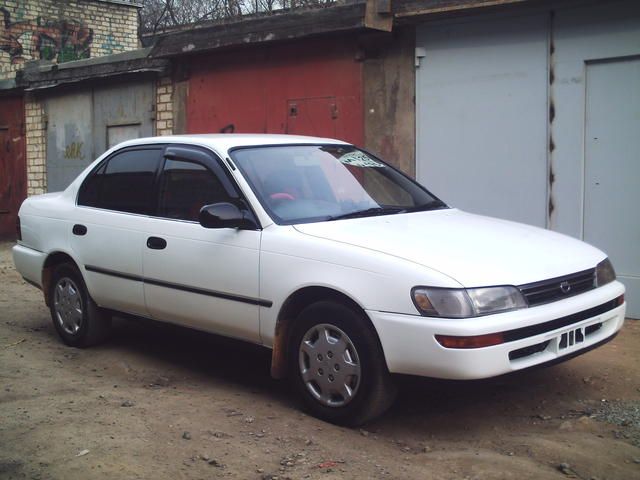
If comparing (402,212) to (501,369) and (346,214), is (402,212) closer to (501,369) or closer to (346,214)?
(346,214)

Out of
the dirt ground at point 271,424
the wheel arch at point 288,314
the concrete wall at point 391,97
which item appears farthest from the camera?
the concrete wall at point 391,97

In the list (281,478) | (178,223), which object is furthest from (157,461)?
(178,223)

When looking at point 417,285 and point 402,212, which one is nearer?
point 417,285

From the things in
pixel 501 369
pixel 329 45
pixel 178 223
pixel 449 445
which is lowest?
pixel 449 445

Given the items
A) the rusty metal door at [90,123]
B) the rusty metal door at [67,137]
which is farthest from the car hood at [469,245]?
the rusty metal door at [67,137]

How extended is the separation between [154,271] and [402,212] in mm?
1750

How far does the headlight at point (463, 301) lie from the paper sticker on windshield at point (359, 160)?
1830 millimetres

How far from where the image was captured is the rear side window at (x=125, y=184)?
19.1ft

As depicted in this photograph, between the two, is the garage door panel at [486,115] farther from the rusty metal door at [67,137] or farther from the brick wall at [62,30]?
the brick wall at [62,30]

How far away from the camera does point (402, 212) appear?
17.3ft

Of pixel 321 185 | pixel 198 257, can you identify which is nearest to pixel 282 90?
pixel 321 185

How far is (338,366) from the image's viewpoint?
4.43 meters

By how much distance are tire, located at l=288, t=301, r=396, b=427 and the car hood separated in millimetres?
437

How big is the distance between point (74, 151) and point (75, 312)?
9106 millimetres
